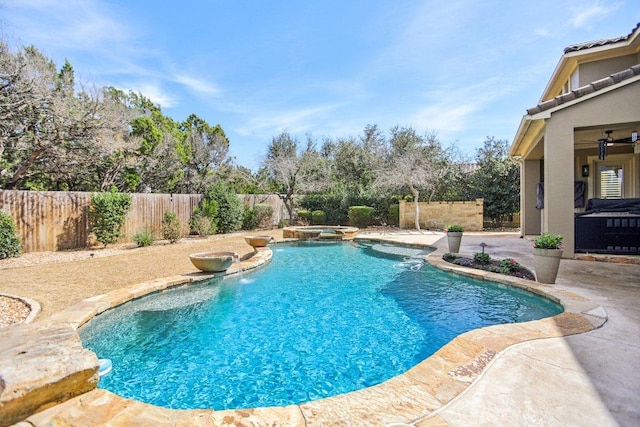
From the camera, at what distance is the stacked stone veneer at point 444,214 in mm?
16922

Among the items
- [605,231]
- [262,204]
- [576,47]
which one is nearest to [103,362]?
[605,231]

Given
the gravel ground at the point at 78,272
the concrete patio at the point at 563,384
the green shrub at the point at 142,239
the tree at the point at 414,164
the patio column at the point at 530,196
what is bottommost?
the gravel ground at the point at 78,272

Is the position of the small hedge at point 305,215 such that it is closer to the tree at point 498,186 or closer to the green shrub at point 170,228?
the green shrub at point 170,228

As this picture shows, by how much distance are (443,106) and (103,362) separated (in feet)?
57.5

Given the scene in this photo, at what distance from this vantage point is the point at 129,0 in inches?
354

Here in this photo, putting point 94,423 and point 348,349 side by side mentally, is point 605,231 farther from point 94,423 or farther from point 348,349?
point 94,423

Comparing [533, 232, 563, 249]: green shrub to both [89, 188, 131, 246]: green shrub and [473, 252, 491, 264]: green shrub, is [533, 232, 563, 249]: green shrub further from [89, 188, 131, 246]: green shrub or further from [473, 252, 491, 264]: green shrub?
[89, 188, 131, 246]: green shrub

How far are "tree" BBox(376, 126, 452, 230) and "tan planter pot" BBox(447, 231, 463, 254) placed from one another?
7599mm

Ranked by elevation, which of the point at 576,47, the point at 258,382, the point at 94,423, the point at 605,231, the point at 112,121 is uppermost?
the point at 576,47

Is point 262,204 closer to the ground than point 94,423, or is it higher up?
higher up

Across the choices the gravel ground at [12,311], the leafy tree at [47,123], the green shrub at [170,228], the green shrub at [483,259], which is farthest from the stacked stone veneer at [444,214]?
the gravel ground at [12,311]

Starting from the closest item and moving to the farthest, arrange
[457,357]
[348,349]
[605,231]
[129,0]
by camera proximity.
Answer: [457,357] < [348,349] < [605,231] < [129,0]

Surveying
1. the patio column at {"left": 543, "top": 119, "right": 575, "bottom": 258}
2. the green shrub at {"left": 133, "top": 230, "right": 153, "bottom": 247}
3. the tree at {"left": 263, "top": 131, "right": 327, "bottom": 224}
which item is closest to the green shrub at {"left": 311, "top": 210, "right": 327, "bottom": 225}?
the tree at {"left": 263, "top": 131, "right": 327, "bottom": 224}

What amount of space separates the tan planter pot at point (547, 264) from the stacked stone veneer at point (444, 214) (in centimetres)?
1087
